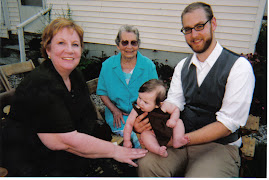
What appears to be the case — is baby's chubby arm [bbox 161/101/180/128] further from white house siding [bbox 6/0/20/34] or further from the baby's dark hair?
white house siding [bbox 6/0/20/34]

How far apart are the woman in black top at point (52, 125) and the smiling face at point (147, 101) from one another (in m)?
0.40

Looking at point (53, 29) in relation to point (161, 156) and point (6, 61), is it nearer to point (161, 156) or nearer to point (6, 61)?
point (161, 156)

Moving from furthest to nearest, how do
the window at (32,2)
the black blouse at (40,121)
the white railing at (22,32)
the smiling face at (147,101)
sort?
the window at (32,2), the white railing at (22,32), the smiling face at (147,101), the black blouse at (40,121)

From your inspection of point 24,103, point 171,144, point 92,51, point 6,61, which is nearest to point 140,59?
point 171,144

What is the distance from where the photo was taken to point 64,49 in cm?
176

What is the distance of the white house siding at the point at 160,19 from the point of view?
468 cm

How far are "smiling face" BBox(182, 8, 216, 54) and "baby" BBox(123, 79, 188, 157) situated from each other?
49 cm

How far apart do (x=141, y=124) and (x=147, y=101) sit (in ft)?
0.76

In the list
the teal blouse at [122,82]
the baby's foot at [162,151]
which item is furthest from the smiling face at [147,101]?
the teal blouse at [122,82]

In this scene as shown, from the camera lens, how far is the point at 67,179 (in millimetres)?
1620

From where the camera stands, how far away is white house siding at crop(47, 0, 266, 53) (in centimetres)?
468

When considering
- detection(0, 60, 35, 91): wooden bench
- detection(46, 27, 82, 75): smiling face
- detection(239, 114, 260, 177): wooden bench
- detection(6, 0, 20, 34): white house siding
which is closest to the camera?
detection(46, 27, 82, 75): smiling face

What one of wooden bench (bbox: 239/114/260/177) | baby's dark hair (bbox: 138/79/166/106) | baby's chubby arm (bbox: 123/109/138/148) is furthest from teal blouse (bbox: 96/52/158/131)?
wooden bench (bbox: 239/114/260/177)

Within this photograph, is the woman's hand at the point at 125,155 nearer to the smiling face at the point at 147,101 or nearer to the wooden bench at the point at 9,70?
the smiling face at the point at 147,101
